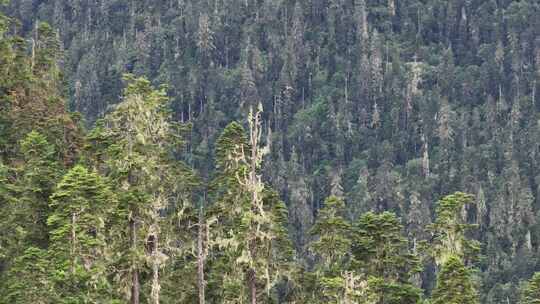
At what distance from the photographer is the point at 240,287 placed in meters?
38.1

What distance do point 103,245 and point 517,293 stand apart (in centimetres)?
12824

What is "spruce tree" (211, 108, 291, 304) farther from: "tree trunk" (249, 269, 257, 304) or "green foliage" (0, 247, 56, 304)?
"green foliage" (0, 247, 56, 304)

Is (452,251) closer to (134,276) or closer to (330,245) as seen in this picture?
(330,245)

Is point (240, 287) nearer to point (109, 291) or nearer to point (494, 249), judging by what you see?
point (109, 291)

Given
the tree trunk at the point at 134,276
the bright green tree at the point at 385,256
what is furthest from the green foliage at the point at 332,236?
the tree trunk at the point at 134,276

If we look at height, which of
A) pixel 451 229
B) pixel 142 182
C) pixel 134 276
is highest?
pixel 142 182

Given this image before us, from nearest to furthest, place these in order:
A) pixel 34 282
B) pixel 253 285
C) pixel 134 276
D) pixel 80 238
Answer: pixel 34 282 < pixel 80 238 < pixel 253 285 < pixel 134 276

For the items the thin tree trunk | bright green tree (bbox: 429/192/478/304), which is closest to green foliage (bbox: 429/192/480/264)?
bright green tree (bbox: 429/192/478/304)

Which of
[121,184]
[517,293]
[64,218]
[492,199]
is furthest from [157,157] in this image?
[492,199]

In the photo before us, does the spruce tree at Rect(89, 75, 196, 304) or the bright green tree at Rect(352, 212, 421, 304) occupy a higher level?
the spruce tree at Rect(89, 75, 196, 304)

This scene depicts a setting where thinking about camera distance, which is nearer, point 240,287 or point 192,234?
point 240,287

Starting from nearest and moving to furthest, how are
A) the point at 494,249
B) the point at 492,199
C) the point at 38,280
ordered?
1. the point at 38,280
2. the point at 494,249
3. the point at 492,199

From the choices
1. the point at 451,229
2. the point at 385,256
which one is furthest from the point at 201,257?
the point at 451,229

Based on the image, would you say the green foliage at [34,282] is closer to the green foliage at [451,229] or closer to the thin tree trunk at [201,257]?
the thin tree trunk at [201,257]
